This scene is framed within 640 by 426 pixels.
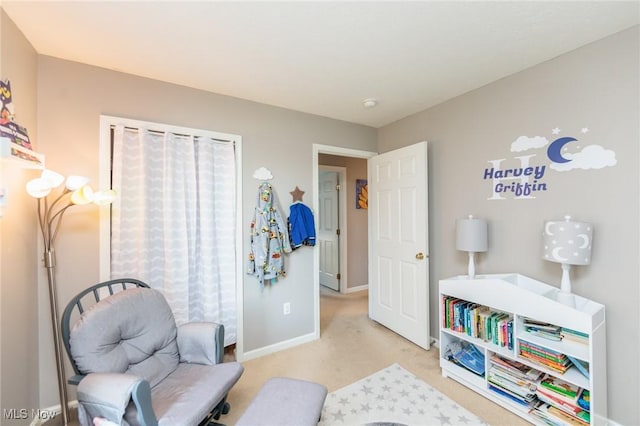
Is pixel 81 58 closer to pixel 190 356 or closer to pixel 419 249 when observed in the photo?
pixel 190 356

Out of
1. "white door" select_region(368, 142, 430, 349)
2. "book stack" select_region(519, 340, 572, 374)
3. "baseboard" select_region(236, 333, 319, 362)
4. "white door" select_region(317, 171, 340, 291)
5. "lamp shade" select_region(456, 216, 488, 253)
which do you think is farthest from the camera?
"white door" select_region(317, 171, 340, 291)

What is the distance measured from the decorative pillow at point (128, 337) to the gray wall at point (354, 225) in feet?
10.2

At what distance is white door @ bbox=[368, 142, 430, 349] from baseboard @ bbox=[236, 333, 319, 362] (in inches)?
35.3

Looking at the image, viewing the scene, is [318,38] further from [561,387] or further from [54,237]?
[561,387]

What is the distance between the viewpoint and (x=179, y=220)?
2.13 metres

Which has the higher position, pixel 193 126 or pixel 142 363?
pixel 193 126

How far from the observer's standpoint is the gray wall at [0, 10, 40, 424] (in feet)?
4.52

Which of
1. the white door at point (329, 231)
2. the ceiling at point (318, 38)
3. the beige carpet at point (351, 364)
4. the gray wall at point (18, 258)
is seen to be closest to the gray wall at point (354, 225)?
the white door at point (329, 231)

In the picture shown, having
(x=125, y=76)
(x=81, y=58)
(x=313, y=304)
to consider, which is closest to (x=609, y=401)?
(x=313, y=304)

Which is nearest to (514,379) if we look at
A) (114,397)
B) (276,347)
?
(276,347)

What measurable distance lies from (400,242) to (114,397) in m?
2.49

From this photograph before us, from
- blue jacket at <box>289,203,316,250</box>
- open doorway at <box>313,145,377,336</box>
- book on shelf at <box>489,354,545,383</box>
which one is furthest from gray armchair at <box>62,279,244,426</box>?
open doorway at <box>313,145,377,336</box>

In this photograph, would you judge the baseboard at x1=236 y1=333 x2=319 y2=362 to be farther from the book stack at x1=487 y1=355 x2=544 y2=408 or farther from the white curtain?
the book stack at x1=487 y1=355 x2=544 y2=408

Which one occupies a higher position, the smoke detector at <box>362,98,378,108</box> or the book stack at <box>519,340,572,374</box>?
the smoke detector at <box>362,98,378,108</box>
